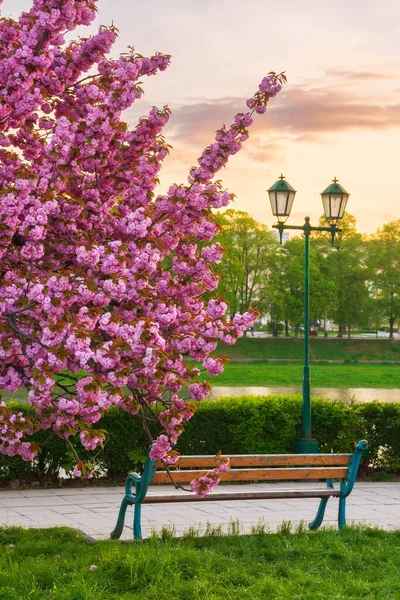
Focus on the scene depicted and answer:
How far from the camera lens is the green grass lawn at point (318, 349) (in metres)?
69.2

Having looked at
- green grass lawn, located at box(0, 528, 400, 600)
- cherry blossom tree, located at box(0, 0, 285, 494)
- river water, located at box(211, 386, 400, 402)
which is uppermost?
cherry blossom tree, located at box(0, 0, 285, 494)

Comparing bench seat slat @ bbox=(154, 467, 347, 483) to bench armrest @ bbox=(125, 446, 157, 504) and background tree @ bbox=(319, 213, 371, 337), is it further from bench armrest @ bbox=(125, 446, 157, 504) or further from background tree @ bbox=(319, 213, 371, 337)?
background tree @ bbox=(319, 213, 371, 337)

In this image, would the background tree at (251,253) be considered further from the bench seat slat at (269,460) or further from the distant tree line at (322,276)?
the bench seat slat at (269,460)

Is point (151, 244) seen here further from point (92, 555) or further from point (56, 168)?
point (92, 555)

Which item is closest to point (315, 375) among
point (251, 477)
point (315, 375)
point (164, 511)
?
point (315, 375)

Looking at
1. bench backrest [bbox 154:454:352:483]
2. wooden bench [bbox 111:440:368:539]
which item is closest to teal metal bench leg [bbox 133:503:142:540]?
wooden bench [bbox 111:440:368:539]

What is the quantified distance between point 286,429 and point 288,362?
53.0m

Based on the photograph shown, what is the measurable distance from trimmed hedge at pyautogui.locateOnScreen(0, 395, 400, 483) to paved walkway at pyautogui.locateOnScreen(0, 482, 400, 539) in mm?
734

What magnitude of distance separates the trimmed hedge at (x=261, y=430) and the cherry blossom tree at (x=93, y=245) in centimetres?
504

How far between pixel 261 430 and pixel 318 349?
57425 millimetres

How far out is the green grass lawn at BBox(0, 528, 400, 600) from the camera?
6.88 meters

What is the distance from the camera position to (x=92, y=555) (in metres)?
7.88

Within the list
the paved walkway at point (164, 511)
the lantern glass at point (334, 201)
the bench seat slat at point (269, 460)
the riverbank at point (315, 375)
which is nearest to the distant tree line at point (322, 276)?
the riverbank at point (315, 375)

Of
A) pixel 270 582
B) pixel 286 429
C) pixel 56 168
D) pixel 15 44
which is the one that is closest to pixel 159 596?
pixel 270 582
